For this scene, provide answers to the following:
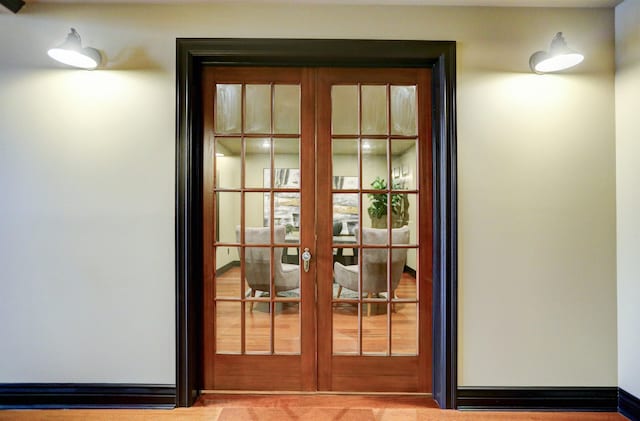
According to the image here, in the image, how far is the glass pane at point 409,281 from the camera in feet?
7.34

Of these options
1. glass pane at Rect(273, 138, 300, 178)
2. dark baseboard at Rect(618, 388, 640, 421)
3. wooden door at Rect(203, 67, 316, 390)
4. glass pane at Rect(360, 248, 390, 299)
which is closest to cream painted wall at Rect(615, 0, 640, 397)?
dark baseboard at Rect(618, 388, 640, 421)

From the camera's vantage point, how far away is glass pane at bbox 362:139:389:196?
2.22 m

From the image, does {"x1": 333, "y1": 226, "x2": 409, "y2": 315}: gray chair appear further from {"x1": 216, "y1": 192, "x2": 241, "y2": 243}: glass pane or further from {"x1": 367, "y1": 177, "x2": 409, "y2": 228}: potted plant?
{"x1": 216, "y1": 192, "x2": 241, "y2": 243}: glass pane

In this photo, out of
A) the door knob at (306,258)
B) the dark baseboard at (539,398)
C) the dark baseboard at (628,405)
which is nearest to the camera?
the dark baseboard at (628,405)

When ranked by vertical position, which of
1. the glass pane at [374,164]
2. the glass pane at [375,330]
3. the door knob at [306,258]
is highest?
the glass pane at [374,164]

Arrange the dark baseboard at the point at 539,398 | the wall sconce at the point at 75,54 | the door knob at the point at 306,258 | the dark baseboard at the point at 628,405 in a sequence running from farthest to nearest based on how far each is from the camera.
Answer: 1. the door knob at the point at 306,258
2. the dark baseboard at the point at 539,398
3. the dark baseboard at the point at 628,405
4. the wall sconce at the point at 75,54

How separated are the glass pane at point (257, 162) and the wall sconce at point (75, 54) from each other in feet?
3.32

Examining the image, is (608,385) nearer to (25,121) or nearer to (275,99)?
(275,99)

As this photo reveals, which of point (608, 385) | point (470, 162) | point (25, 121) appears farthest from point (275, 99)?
point (608, 385)

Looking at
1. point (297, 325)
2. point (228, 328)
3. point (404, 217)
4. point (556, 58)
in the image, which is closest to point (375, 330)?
point (297, 325)

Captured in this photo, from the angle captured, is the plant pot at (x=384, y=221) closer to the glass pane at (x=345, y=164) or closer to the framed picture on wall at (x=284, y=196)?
the glass pane at (x=345, y=164)

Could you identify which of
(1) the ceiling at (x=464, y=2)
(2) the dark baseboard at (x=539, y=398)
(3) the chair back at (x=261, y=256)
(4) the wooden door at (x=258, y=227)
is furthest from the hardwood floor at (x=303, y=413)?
(1) the ceiling at (x=464, y=2)

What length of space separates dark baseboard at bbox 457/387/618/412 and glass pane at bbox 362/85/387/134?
5.77 feet

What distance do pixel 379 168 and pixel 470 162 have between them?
1.87ft
